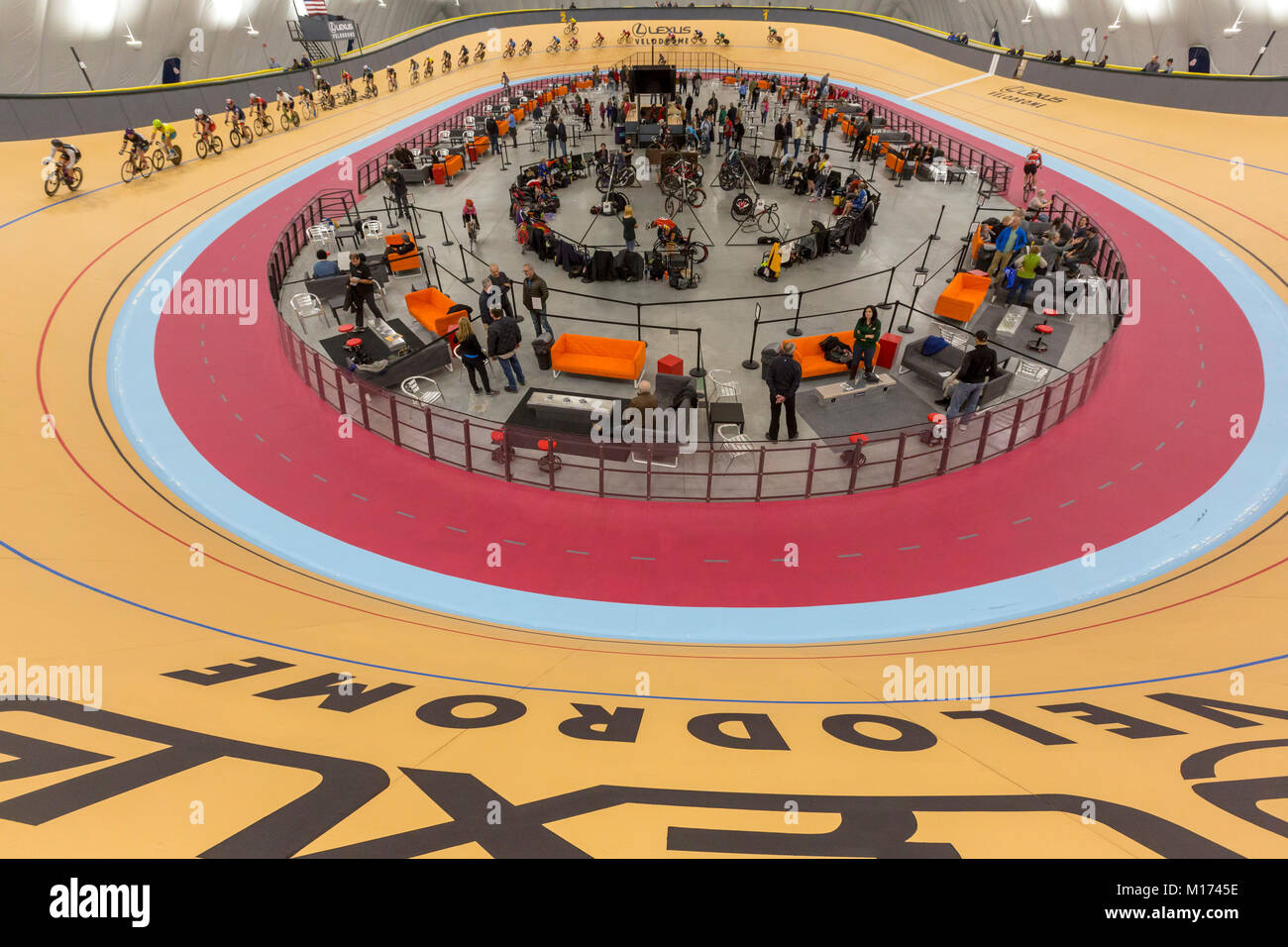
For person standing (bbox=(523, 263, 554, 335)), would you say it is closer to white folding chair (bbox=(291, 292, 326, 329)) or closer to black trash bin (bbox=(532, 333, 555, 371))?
black trash bin (bbox=(532, 333, 555, 371))

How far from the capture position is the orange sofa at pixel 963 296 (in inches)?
562

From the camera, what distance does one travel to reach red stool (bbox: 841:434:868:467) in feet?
30.7

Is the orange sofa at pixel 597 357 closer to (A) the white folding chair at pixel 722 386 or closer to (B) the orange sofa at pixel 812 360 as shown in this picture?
(A) the white folding chair at pixel 722 386

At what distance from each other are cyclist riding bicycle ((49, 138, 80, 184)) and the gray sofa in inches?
946

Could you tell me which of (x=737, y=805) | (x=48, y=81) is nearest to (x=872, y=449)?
(x=737, y=805)

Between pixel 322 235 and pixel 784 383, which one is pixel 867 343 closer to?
pixel 784 383

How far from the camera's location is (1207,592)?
788 cm

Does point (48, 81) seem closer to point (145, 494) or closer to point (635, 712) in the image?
point (145, 494)

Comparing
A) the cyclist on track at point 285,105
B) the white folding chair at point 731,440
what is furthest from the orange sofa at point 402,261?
the cyclist on track at point 285,105

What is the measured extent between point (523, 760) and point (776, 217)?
62.6 ft

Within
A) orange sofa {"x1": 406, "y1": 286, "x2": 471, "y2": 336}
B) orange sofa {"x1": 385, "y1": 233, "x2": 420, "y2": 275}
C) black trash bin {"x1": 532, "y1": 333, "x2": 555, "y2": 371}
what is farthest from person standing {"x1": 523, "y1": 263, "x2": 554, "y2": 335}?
orange sofa {"x1": 385, "y1": 233, "x2": 420, "y2": 275}

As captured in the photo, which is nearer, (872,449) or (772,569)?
(772,569)

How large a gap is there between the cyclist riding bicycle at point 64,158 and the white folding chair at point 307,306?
10313 millimetres

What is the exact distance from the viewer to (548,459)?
10438 mm
